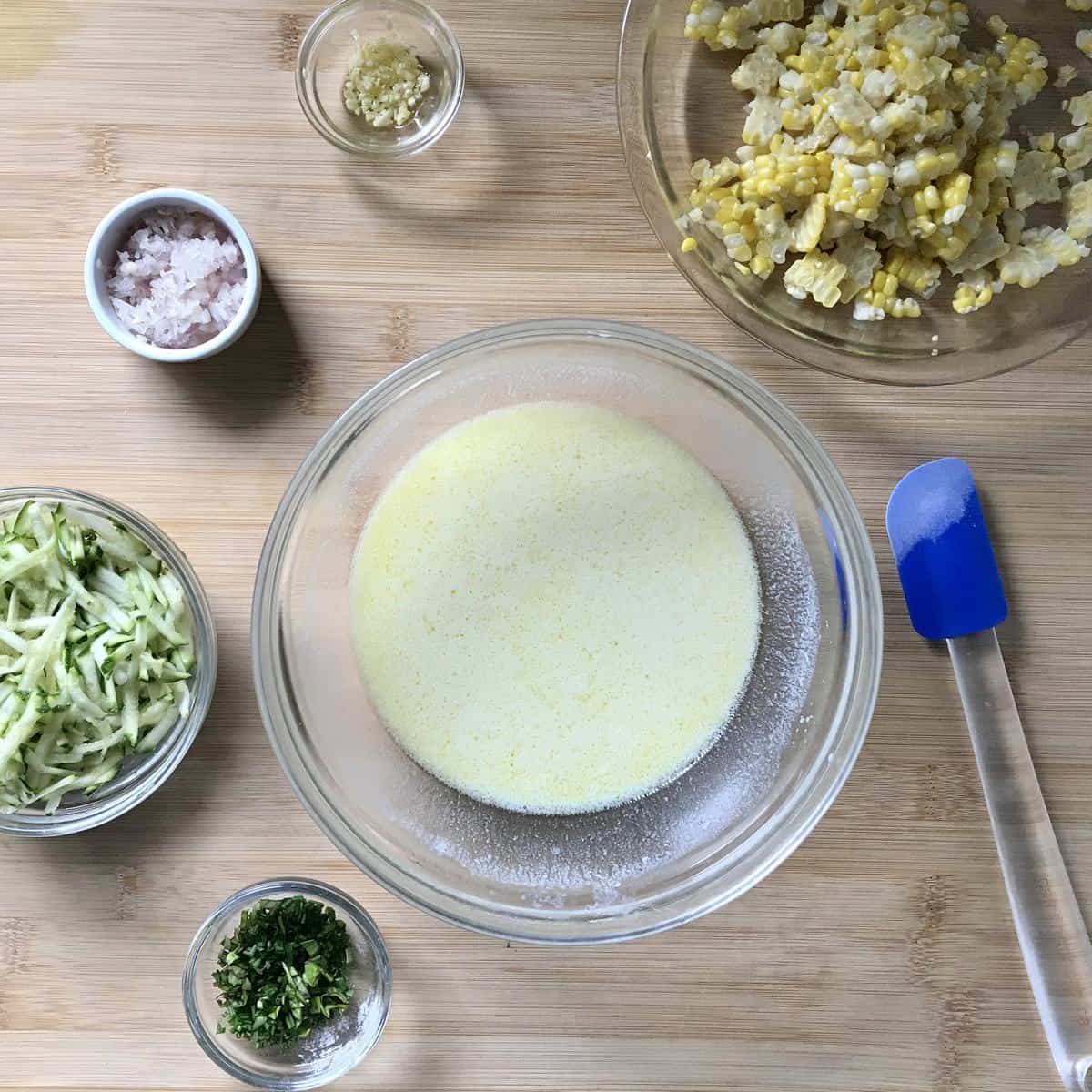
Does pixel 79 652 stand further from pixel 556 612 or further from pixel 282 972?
pixel 556 612

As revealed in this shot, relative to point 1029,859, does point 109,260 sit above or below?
above

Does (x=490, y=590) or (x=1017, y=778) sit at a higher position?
(x=490, y=590)

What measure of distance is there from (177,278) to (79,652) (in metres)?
0.50

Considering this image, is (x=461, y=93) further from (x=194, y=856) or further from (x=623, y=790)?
(x=194, y=856)

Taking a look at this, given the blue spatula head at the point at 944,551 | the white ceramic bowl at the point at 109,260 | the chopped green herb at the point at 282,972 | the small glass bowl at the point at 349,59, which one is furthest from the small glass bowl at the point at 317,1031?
the small glass bowl at the point at 349,59

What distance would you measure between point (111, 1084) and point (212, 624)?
0.68 metres

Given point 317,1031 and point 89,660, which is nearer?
point 89,660

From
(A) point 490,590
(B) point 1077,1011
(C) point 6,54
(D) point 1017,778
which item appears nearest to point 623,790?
(A) point 490,590

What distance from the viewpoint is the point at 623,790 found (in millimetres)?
1410

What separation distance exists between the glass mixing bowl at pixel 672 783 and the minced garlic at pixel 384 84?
1.21 ft

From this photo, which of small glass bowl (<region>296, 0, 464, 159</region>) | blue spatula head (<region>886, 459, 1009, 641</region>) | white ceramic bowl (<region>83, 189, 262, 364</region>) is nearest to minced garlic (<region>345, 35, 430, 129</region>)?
small glass bowl (<region>296, 0, 464, 159</region>)

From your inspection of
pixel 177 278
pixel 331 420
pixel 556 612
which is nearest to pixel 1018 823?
pixel 556 612

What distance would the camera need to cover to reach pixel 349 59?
143 centimetres

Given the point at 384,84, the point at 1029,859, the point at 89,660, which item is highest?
the point at 384,84
